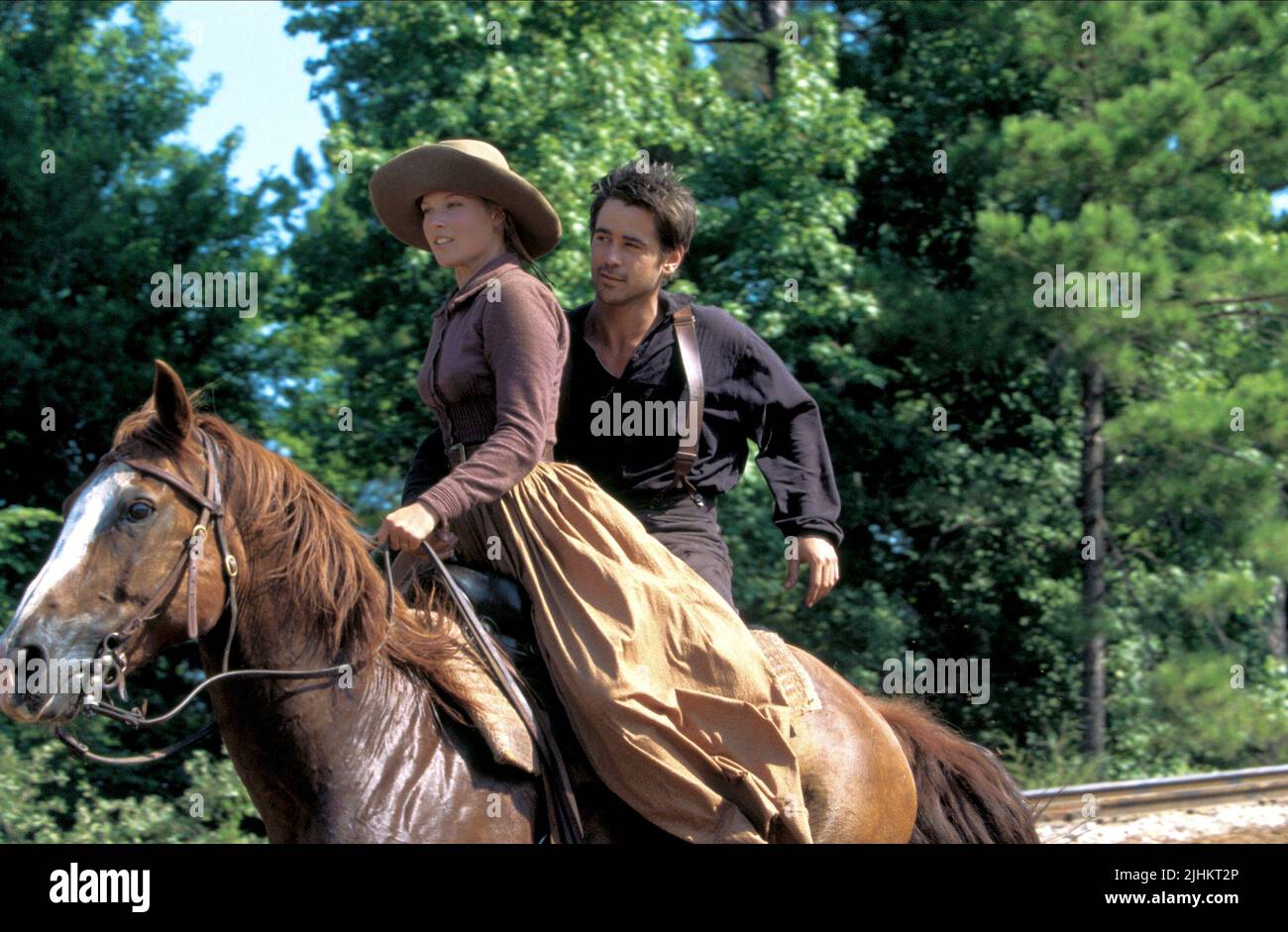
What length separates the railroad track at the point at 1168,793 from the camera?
8992 millimetres

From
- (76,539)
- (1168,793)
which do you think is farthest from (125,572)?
(1168,793)

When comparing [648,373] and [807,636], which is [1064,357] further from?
[648,373]

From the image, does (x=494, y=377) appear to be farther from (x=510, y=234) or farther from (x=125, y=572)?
(x=125, y=572)

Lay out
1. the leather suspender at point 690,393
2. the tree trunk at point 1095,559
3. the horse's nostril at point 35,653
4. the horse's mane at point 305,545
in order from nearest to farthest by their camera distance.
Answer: the horse's nostril at point 35,653 → the horse's mane at point 305,545 → the leather suspender at point 690,393 → the tree trunk at point 1095,559

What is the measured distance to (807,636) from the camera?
42.2 feet

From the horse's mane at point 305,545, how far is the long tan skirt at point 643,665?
0.30m

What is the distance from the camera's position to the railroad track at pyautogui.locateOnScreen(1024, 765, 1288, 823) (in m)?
8.99

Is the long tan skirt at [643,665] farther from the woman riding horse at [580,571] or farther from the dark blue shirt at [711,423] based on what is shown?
the dark blue shirt at [711,423]

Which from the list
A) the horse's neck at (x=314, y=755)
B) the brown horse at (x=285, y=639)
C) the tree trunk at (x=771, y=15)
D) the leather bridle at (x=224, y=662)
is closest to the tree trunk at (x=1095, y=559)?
the tree trunk at (x=771, y=15)

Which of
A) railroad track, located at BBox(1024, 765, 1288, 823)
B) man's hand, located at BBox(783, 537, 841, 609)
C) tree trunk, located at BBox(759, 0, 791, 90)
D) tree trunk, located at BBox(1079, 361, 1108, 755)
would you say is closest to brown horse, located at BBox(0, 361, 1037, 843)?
man's hand, located at BBox(783, 537, 841, 609)

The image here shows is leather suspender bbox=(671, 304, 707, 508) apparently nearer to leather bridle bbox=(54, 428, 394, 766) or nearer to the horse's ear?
leather bridle bbox=(54, 428, 394, 766)

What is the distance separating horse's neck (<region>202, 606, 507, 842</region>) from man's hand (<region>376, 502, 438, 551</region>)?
0.33 m

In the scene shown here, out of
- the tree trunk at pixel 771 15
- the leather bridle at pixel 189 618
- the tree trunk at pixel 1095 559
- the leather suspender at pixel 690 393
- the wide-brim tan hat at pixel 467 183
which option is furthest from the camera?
the tree trunk at pixel 771 15

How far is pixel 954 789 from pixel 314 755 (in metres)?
2.32
